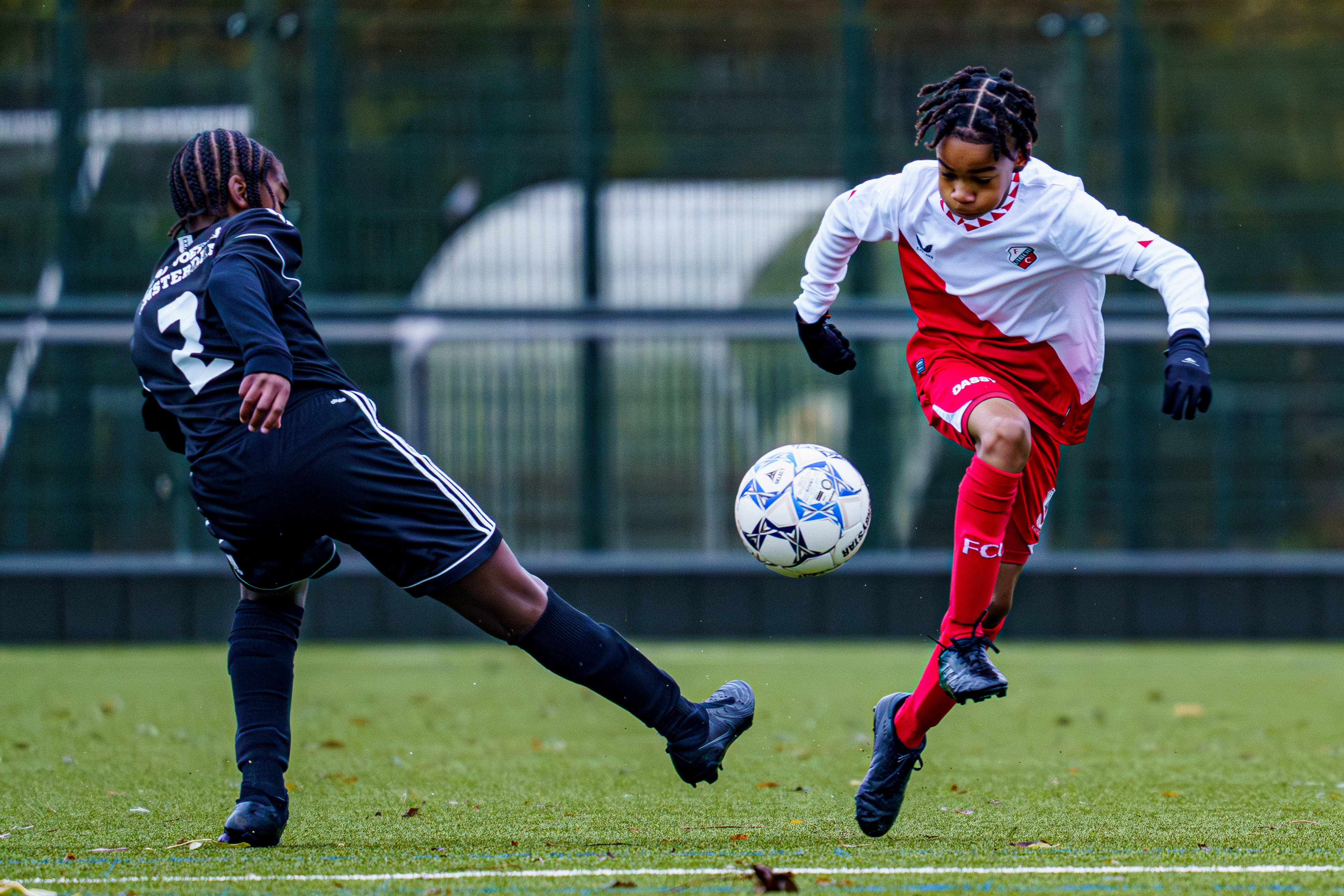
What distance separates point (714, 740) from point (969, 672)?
0.64 m

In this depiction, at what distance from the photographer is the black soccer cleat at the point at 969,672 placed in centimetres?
380

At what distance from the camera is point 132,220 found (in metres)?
10.5

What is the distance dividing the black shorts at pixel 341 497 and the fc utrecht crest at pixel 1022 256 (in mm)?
1465

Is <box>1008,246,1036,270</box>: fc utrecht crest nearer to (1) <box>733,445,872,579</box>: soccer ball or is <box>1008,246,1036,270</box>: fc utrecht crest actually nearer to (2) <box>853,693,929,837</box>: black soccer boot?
(1) <box>733,445,872,579</box>: soccer ball

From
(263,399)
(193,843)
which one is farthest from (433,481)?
(193,843)

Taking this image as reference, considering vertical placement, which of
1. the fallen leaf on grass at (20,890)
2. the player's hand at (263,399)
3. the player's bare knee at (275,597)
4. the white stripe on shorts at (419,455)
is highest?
the player's hand at (263,399)

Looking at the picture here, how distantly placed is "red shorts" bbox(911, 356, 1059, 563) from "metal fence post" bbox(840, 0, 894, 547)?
574 cm

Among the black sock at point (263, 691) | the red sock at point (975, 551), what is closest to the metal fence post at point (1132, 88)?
the red sock at point (975, 551)

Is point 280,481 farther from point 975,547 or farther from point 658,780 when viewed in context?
point 658,780

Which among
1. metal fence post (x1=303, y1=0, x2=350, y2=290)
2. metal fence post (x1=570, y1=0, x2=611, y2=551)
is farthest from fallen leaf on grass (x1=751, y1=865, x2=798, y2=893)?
metal fence post (x1=303, y1=0, x2=350, y2=290)

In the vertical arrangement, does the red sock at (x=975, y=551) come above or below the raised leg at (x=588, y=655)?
above

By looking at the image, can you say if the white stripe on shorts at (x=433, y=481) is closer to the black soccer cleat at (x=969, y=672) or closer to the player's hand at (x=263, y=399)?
the player's hand at (x=263, y=399)

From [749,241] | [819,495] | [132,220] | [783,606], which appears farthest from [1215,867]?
[132,220]

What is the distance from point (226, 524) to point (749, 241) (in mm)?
7038
